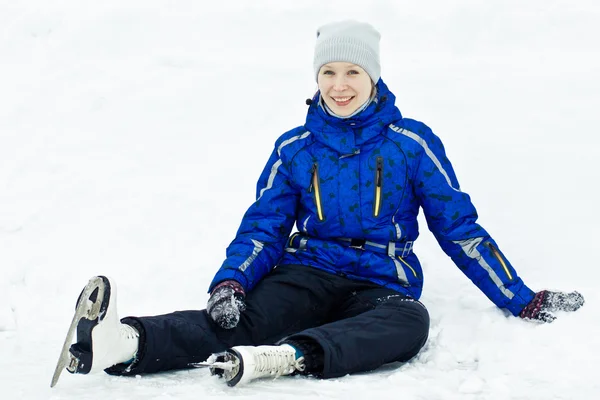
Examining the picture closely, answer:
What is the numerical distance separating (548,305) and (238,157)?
94.1 inches

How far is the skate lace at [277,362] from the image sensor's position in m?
2.79

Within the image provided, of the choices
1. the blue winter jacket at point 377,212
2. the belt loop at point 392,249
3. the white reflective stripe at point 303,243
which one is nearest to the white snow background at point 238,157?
the blue winter jacket at point 377,212

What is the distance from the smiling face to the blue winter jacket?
2.0 inches

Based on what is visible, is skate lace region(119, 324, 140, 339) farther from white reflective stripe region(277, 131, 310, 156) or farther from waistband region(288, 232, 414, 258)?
white reflective stripe region(277, 131, 310, 156)

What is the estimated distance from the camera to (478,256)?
140 inches

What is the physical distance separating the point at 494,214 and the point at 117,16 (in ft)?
12.3

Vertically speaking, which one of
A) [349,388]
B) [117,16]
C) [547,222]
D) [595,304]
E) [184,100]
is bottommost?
[349,388]

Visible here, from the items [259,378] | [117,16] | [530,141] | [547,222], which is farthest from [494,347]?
[117,16]

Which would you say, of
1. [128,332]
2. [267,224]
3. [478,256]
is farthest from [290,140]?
[128,332]

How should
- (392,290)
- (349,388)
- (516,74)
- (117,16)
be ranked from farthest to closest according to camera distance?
1. (117,16)
2. (516,74)
3. (392,290)
4. (349,388)

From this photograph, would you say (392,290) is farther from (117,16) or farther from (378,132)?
(117,16)

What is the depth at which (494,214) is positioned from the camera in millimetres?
4551

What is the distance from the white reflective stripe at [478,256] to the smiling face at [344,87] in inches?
30.0

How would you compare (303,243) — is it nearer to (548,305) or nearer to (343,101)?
(343,101)
